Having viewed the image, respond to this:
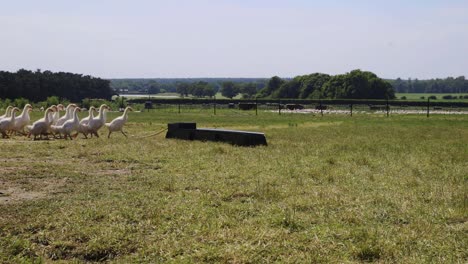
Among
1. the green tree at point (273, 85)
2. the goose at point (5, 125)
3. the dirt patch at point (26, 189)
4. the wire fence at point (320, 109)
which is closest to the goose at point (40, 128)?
the goose at point (5, 125)

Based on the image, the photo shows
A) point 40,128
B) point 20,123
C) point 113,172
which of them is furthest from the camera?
point 20,123

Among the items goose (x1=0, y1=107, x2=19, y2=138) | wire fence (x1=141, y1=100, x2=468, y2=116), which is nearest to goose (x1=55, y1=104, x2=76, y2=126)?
goose (x1=0, y1=107, x2=19, y2=138)

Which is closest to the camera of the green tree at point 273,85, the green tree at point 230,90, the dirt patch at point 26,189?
the dirt patch at point 26,189

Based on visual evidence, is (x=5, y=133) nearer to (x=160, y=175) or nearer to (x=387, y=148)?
(x=160, y=175)

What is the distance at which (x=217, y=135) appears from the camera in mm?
18312

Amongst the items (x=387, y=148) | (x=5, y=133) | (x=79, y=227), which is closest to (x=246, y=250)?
(x=79, y=227)

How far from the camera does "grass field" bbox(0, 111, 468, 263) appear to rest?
6.23 meters

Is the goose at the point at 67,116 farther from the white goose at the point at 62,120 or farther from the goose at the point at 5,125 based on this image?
the goose at the point at 5,125

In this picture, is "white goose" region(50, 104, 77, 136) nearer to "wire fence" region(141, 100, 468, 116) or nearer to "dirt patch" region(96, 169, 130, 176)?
"dirt patch" region(96, 169, 130, 176)

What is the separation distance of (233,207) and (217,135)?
33.3ft

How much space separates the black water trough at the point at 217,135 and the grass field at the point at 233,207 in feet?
9.89

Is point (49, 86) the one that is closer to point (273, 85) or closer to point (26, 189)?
point (273, 85)

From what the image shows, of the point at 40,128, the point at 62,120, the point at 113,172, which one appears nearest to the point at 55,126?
the point at 40,128

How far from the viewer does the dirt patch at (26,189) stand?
888 centimetres
